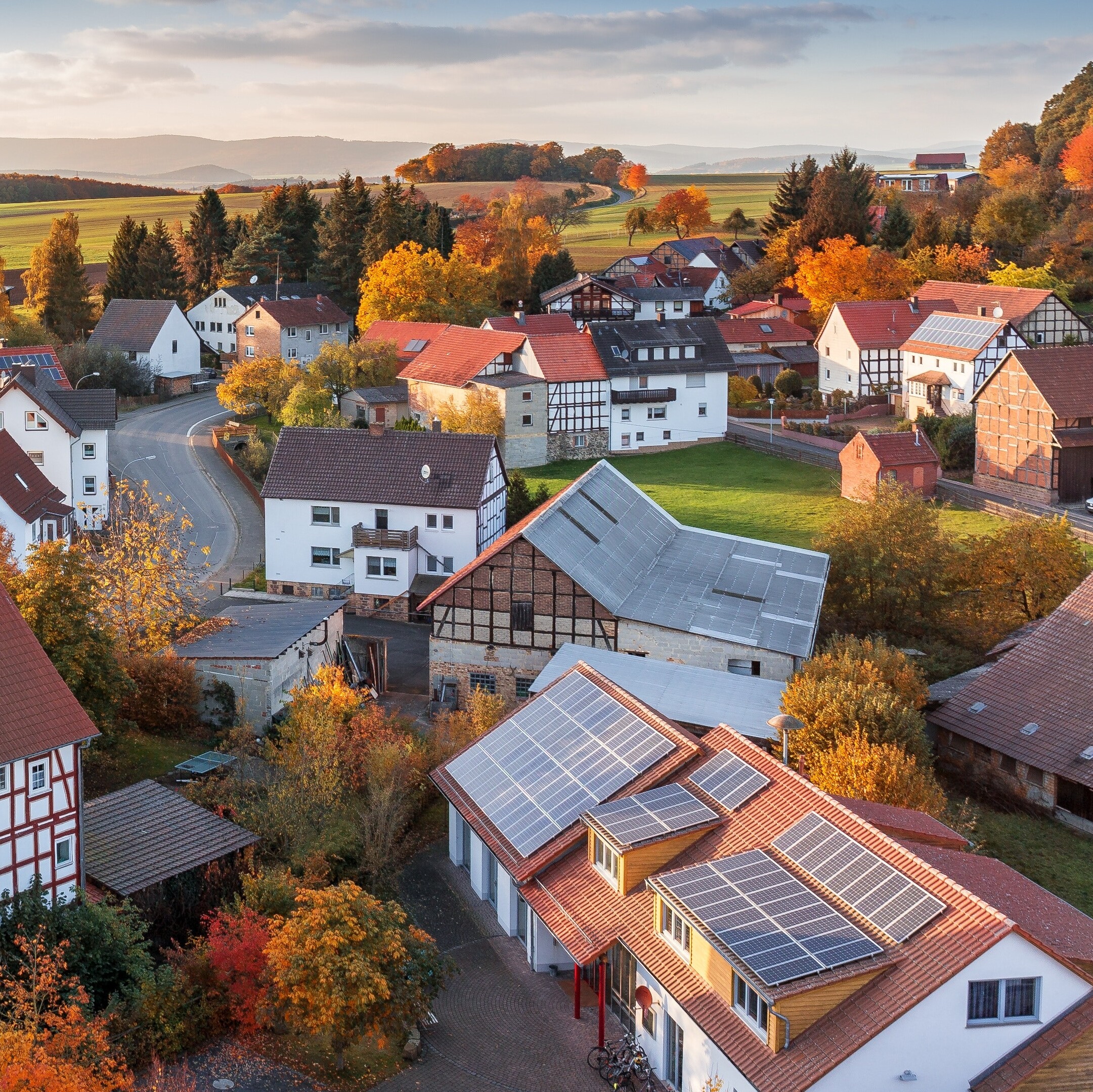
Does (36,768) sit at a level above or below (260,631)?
above

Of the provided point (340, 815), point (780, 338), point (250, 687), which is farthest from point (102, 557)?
point (780, 338)

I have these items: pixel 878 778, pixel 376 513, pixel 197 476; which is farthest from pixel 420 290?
pixel 878 778

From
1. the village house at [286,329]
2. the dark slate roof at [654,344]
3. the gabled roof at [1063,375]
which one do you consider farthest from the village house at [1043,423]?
the village house at [286,329]

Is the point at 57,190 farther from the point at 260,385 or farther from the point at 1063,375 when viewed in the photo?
the point at 1063,375

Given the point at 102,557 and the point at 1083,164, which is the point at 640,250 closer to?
the point at 1083,164

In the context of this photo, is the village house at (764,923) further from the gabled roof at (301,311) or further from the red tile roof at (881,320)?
the gabled roof at (301,311)

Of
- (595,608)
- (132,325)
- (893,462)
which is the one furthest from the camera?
(132,325)
